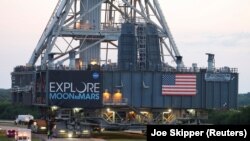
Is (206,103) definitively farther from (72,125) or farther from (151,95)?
(72,125)

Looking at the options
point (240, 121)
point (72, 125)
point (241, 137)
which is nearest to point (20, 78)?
point (72, 125)

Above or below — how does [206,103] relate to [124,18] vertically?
below

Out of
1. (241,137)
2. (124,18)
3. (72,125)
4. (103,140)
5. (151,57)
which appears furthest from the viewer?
(124,18)

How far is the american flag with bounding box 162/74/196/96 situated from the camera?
97.2m

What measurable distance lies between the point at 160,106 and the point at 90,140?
17.9 metres

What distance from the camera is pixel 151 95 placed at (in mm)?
97562
